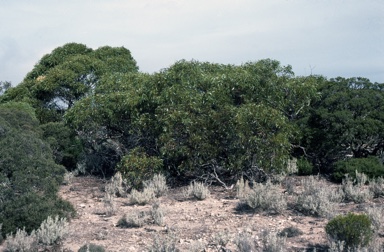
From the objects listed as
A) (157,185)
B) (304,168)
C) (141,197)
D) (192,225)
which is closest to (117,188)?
(157,185)

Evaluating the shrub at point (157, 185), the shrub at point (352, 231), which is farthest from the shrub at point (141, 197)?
the shrub at point (352, 231)

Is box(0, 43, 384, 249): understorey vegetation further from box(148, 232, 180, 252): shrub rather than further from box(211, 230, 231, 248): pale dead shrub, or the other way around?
box(148, 232, 180, 252): shrub

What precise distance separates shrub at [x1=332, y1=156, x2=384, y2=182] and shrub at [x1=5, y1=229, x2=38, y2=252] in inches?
308

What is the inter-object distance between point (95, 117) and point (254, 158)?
15.7 ft

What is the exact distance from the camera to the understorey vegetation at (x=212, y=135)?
11.5 meters

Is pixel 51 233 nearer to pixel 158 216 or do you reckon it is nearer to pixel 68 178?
pixel 158 216

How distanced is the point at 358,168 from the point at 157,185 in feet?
16.2

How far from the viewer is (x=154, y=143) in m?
14.8

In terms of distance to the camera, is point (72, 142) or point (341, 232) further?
point (72, 142)

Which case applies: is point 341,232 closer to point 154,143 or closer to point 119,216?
point 119,216

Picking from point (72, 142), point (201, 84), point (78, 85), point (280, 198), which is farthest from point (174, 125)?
point (78, 85)

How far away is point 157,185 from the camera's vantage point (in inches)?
489

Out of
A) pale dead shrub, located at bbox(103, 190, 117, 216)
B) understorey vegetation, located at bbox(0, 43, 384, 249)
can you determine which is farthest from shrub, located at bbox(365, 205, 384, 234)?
pale dead shrub, located at bbox(103, 190, 117, 216)

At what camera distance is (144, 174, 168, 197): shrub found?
12.3 meters
